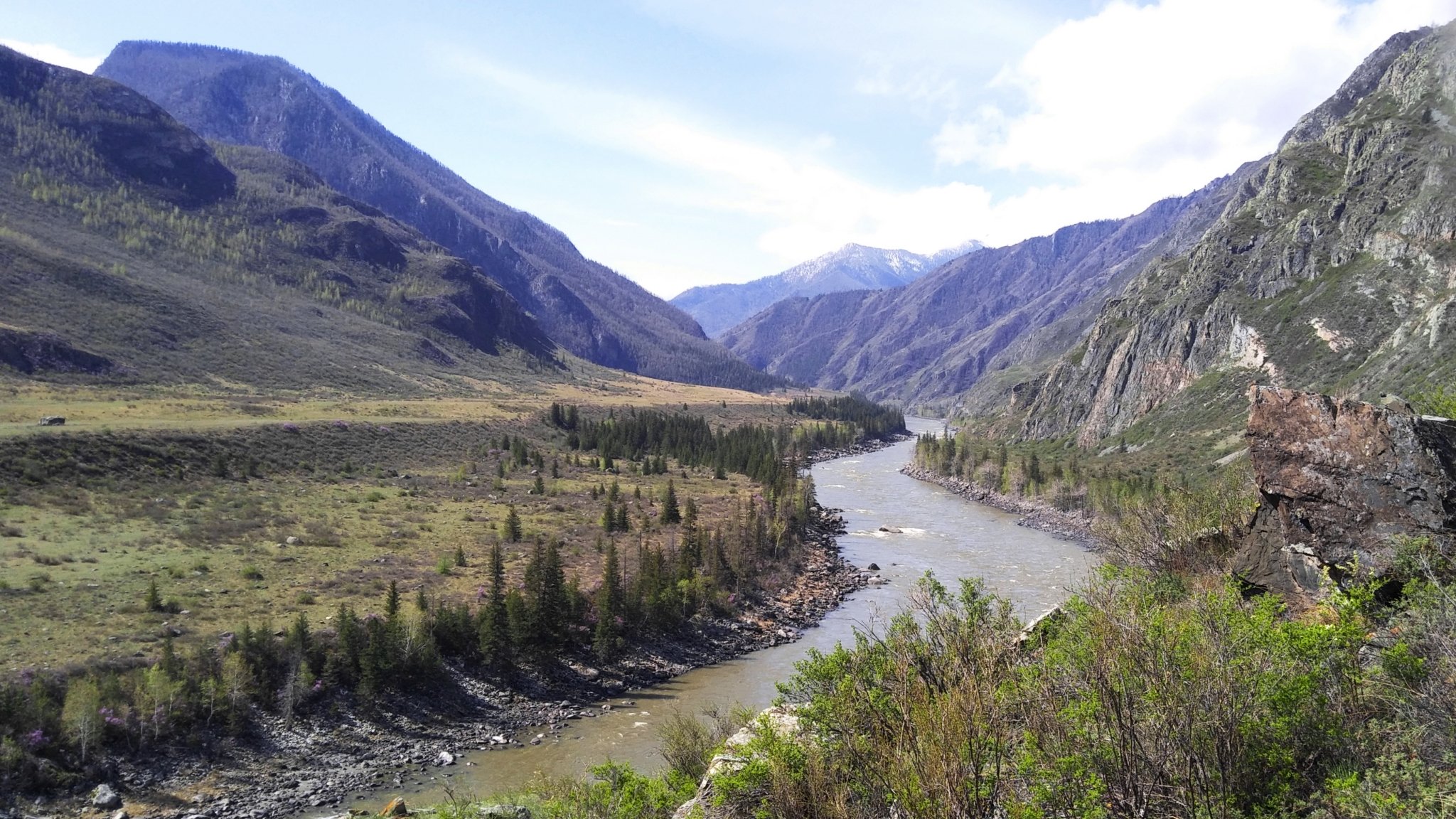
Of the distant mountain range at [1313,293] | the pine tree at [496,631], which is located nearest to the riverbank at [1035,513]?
the distant mountain range at [1313,293]

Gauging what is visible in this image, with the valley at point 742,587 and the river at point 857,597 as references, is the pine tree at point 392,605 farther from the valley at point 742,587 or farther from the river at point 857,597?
the river at point 857,597

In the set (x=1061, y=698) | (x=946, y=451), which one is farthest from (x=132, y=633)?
(x=946, y=451)

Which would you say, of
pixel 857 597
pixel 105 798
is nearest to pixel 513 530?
pixel 857 597

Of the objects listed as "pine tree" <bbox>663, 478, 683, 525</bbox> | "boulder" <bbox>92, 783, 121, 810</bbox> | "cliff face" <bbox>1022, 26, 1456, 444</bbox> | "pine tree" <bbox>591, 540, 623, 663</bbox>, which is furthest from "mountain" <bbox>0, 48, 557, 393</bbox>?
"cliff face" <bbox>1022, 26, 1456, 444</bbox>

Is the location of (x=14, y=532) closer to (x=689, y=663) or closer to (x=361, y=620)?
(x=361, y=620)

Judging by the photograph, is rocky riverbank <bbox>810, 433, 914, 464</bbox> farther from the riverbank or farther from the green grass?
→ the green grass
